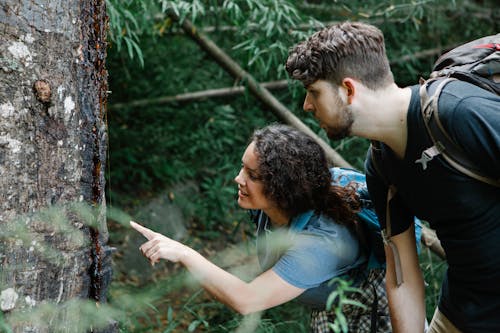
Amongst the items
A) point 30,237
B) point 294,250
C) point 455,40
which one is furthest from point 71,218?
point 455,40

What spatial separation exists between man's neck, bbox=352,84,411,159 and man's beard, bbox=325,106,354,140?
0.02 m

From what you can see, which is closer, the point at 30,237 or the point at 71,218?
the point at 30,237

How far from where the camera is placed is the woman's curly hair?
7.28ft

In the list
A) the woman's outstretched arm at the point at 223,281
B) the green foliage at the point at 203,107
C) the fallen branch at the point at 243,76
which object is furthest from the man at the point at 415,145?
the green foliage at the point at 203,107

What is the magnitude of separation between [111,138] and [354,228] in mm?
3655

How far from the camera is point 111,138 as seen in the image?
5469mm

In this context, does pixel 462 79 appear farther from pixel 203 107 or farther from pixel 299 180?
pixel 203 107

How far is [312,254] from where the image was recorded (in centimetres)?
207

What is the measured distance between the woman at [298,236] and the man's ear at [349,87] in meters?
0.49

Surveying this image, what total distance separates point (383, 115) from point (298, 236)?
1.90ft

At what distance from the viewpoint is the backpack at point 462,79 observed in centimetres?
163

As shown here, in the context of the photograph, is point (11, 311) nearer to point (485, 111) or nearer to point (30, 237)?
point (30, 237)

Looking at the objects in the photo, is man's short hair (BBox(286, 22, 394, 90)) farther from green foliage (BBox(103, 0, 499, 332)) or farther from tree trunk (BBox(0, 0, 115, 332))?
green foliage (BBox(103, 0, 499, 332))

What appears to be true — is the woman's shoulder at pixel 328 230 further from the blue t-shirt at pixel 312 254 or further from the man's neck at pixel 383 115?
the man's neck at pixel 383 115
